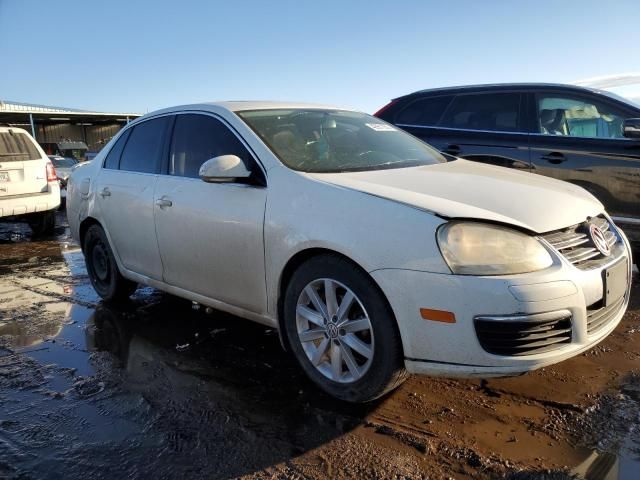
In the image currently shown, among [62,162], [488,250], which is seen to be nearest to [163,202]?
[488,250]

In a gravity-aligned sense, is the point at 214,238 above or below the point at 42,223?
above

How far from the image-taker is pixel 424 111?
594cm

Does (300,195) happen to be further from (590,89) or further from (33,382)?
(590,89)

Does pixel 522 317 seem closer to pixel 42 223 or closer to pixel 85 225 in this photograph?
pixel 85 225

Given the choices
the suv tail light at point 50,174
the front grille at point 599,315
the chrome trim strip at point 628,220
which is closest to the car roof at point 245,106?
the front grille at point 599,315

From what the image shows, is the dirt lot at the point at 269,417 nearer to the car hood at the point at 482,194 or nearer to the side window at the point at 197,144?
the car hood at the point at 482,194

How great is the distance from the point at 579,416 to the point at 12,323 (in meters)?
4.23

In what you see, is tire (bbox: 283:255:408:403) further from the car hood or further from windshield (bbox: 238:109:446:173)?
windshield (bbox: 238:109:446:173)

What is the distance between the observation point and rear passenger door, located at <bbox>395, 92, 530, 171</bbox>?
526cm

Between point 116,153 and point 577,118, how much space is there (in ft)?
14.0

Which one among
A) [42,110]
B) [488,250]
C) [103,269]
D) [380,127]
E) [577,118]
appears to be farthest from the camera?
[42,110]

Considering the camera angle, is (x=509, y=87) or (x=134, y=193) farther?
(x=509, y=87)

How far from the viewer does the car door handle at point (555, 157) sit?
16.4 feet

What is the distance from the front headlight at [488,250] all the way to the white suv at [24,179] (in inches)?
312
